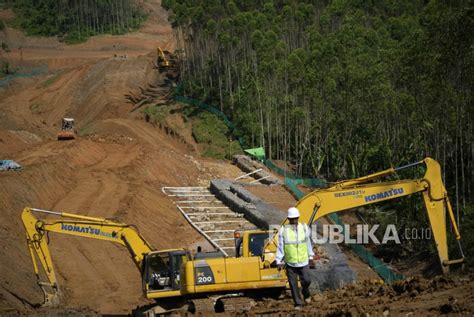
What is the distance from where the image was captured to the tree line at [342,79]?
3089cm

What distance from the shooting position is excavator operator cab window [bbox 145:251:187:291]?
1827 centimetres

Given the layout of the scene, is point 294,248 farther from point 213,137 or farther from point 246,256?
point 213,137

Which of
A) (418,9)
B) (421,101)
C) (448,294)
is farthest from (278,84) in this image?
(448,294)

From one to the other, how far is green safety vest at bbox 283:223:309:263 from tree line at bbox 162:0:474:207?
17.6 metres

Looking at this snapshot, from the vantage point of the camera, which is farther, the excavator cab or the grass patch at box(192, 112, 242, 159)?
the grass patch at box(192, 112, 242, 159)

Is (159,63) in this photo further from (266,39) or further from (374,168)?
(374,168)

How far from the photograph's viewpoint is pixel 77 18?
374ft

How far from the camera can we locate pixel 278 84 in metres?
53.9

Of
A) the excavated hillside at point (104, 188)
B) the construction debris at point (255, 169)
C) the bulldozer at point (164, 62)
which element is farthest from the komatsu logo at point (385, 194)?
the bulldozer at point (164, 62)

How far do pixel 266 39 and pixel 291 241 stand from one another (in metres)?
43.2

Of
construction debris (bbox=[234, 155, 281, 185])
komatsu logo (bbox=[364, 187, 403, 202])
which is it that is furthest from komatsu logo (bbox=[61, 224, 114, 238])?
construction debris (bbox=[234, 155, 281, 185])

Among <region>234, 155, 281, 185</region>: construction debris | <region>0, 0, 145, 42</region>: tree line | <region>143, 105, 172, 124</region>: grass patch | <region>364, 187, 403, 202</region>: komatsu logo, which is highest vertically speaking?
<region>0, 0, 145, 42</region>: tree line

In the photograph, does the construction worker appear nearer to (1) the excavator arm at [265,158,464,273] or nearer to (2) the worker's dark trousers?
(2) the worker's dark trousers

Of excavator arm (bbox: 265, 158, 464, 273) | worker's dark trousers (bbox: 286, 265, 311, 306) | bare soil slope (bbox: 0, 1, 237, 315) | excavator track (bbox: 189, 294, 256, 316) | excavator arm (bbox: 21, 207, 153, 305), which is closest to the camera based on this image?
worker's dark trousers (bbox: 286, 265, 311, 306)
